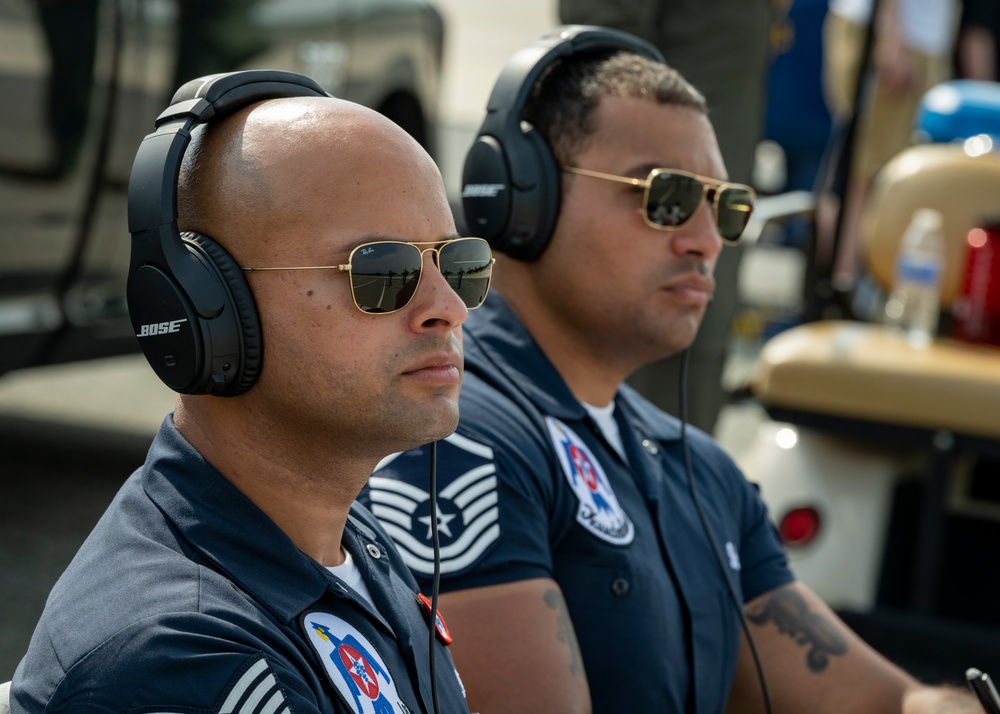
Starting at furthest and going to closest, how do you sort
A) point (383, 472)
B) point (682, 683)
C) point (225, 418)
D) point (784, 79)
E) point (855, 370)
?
point (784, 79)
point (855, 370)
point (682, 683)
point (383, 472)
point (225, 418)

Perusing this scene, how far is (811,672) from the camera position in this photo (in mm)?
2385

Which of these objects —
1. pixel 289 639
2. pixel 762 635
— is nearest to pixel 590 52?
pixel 762 635

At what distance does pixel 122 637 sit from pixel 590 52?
1560mm

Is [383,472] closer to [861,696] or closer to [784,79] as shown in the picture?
[861,696]

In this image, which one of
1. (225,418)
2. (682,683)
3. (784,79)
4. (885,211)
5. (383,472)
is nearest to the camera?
(225,418)

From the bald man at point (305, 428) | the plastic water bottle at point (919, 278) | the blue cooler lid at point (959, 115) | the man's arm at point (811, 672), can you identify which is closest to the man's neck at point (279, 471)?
the bald man at point (305, 428)

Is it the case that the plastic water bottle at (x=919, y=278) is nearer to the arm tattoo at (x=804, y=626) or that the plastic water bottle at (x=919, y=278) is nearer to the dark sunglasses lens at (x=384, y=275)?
the arm tattoo at (x=804, y=626)

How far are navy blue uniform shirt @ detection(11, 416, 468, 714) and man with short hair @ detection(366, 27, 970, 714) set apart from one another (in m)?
0.36

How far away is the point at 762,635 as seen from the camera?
7.86 feet

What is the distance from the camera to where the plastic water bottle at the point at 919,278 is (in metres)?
4.13

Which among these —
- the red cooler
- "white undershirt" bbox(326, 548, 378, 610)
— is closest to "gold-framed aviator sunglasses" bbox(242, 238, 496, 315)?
"white undershirt" bbox(326, 548, 378, 610)

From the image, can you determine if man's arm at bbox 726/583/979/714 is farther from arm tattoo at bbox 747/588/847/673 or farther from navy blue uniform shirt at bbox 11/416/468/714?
navy blue uniform shirt at bbox 11/416/468/714

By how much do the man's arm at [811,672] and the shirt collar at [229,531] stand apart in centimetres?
118

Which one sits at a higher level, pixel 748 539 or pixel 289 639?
pixel 289 639
